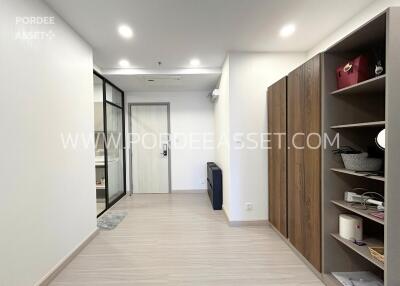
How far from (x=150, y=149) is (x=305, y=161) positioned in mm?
4084

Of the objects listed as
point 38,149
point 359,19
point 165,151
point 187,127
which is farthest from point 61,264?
point 359,19

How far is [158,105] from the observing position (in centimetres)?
568

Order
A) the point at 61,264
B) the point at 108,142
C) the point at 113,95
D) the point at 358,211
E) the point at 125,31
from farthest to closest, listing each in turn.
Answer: the point at 113,95 → the point at 108,142 → the point at 125,31 → the point at 61,264 → the point at 358,211

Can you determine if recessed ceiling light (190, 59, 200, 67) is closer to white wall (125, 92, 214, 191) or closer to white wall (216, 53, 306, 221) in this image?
white wall (216, 53, 306, 221)

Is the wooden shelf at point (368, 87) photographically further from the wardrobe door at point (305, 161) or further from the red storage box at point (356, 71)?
the wardrobe door at point (305, 161)

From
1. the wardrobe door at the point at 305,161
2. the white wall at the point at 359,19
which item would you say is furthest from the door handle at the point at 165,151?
the white wall at the point at 359,19

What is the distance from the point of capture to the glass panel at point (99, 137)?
13.9 ft

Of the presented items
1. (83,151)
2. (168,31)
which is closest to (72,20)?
(168,31)

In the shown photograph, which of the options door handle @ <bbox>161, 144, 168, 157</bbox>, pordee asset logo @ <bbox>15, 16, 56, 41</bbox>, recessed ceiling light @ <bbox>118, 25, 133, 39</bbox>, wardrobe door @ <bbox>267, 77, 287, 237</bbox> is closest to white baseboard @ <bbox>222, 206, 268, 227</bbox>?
wardrobe door @ <bbox>267, 77, 287, 237</bbox>

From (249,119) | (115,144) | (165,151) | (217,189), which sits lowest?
(217,189)

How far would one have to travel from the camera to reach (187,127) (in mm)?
5680

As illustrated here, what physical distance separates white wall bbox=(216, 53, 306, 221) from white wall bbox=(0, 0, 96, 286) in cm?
207

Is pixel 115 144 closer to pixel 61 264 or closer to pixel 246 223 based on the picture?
pixel 61 264

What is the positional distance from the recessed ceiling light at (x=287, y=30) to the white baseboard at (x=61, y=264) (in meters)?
3.60
